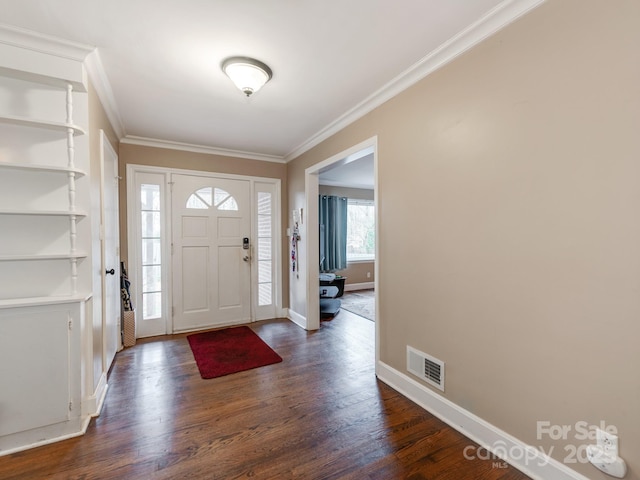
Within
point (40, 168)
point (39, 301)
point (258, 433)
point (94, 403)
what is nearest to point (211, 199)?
point (40, 168)

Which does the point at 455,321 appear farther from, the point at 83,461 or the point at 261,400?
the point at 83,461

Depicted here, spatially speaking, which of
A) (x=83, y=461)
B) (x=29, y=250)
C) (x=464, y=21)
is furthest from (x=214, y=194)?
(x=464, y=21)

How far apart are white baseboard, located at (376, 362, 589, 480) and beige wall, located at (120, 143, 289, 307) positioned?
2554 millimetres

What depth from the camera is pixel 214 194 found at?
395cm

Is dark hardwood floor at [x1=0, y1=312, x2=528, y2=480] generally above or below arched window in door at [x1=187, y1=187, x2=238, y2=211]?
below

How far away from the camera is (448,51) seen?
6.09 ft

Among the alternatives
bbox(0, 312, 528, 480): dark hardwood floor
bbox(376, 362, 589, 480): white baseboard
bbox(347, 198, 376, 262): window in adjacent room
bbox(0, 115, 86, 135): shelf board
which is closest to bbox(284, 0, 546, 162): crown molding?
bbox(0, 115, 86, 135): shelf board

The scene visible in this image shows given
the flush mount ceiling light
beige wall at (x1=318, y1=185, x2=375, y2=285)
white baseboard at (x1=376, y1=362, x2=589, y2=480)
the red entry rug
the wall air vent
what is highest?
the flush mount ceiling light

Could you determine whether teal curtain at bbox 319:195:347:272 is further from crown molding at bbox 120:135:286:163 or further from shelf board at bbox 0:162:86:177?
shelf board at bbox 0:162:86:177

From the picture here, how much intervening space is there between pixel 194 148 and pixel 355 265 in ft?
14.1

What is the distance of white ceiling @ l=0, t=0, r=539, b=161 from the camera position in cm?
154

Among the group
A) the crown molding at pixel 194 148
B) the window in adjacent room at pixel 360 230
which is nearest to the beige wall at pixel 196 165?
the crown molding at pixel 194 148

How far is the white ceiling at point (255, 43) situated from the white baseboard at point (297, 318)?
2538 millimetres

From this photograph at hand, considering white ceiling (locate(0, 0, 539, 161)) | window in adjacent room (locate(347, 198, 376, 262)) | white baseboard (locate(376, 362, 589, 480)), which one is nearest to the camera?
white baseboard (locate(376, 362, 589, 480))
